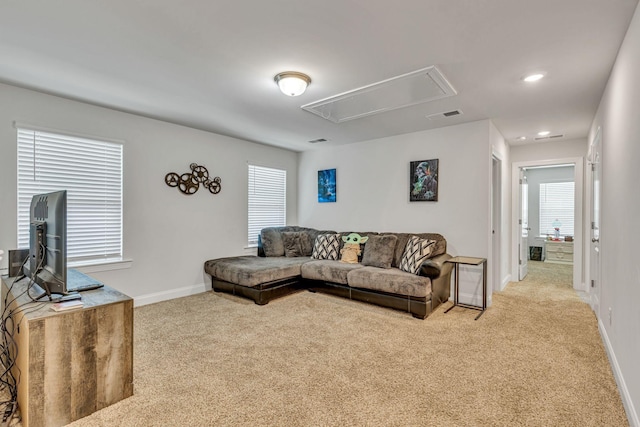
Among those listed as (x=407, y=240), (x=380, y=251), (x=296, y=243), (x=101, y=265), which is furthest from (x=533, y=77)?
(x=101, y=265)

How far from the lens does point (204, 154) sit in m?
4.57

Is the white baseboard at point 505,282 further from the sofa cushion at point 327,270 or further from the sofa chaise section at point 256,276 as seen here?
the sofa chaise section at point 256,276

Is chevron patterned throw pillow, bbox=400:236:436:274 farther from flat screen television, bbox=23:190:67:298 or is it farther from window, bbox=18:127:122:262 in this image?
window, bbox=18:127:122:262

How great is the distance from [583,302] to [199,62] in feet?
17.2

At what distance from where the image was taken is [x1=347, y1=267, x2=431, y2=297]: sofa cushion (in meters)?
3.43

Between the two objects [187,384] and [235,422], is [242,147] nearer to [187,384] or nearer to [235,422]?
[187,384]

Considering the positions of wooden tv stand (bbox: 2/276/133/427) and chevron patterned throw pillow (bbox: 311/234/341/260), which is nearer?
wooden tv stand (bbox: 2/276/133/427)

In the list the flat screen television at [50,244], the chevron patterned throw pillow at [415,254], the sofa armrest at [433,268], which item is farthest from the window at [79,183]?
the sofa armrest at [433,268]

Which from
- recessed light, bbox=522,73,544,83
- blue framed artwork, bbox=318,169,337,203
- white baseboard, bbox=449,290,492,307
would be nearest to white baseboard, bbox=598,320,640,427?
white baseboard, bbox=449,290,492,307

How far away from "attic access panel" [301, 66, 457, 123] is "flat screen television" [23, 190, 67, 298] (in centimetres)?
240

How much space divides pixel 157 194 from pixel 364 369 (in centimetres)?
330

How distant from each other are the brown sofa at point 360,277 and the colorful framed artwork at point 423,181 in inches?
21.7

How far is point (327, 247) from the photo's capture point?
16.0 feet

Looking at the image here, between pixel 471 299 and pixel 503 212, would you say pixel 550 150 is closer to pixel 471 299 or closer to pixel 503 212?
pixel 503 212
